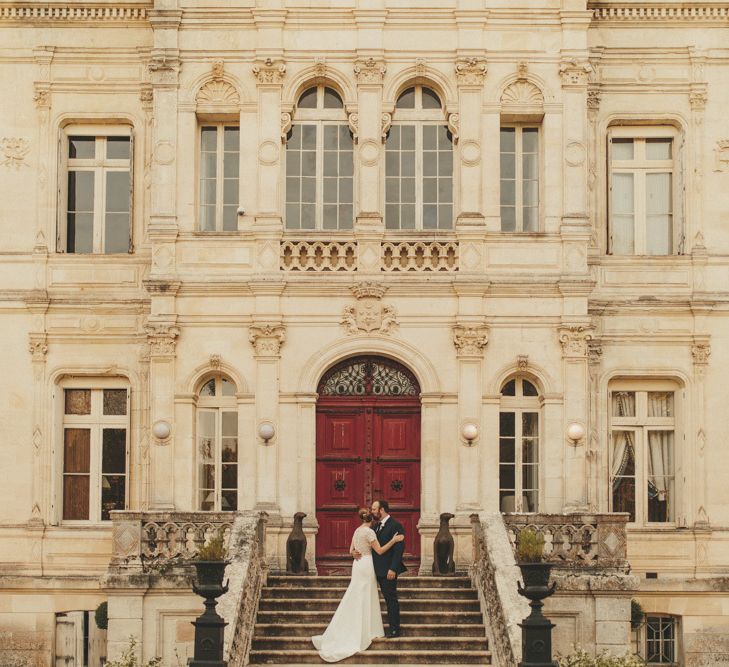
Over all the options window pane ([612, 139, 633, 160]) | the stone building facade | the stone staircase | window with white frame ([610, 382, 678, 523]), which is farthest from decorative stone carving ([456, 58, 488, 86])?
the stone staircase

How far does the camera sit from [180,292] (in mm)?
27109

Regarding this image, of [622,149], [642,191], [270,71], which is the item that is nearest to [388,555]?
[270,71]

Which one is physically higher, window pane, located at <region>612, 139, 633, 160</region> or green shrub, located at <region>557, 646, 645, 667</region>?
window pane, located at <region>612, 139, 633, 160</region>

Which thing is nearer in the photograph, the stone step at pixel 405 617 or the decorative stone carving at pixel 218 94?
the stone step at pixel 405 617

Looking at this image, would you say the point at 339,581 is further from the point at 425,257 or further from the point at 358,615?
the point at 425,257

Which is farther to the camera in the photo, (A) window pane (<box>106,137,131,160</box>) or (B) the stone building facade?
(A) window pane (<box>106,137,131,160</box>)

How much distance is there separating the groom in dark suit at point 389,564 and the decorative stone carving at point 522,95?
25.1 ft

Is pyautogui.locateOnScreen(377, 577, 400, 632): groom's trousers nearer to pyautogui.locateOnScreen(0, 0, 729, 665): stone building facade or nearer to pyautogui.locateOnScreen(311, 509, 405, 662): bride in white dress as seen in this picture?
pyautogui.locateOnScreen(311, 509, 405, 662): bride in white dress

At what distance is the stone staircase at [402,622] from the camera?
23.0m

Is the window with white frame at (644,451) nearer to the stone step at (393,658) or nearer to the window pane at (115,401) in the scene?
the stone step at (393,658)

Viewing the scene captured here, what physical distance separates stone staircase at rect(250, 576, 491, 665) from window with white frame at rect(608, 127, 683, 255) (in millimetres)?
7333

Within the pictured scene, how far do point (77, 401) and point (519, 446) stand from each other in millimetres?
7664

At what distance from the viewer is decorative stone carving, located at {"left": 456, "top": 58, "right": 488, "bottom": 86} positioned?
27.3m

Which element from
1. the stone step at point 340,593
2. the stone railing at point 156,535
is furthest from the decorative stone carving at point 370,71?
the stone step at point 340,593
